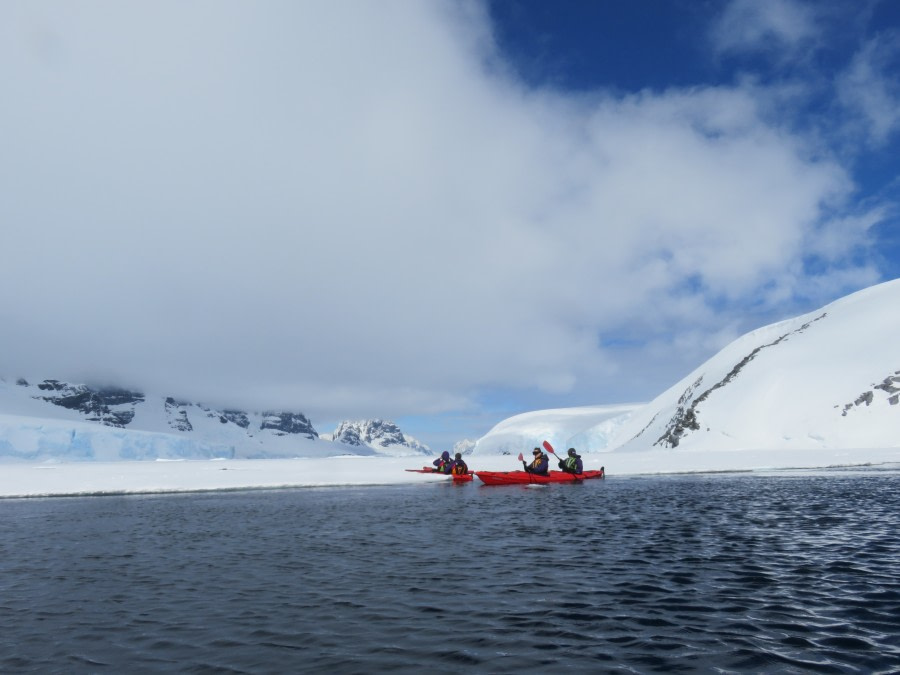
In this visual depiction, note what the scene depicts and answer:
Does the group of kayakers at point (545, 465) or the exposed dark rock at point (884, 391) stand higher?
the exposed dark rock at point (884, 391)

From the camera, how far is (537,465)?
134 feet

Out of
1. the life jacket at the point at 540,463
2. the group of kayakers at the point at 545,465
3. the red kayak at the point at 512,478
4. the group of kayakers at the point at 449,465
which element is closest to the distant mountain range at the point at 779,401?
the group of kayakers at the point at 545,465

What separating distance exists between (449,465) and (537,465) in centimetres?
803

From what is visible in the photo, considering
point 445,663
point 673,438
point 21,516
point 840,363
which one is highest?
point 840,363

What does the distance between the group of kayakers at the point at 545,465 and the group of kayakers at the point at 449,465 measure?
14.9ft

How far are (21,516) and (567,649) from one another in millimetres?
28965

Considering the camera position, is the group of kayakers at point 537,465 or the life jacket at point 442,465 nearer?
the group of kayakers at point 537,465

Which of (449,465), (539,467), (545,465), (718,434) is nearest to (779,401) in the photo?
(718,434)

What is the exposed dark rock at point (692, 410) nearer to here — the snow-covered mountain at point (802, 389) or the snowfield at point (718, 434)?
the snow-covered mountain at point (802, 389)

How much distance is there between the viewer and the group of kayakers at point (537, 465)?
1603 inches

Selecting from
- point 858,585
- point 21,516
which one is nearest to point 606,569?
point 858,585

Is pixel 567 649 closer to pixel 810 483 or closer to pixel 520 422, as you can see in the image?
pixel 810 483

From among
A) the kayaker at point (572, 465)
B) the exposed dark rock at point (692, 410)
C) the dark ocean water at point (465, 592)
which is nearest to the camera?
the dark ocean water at point (465, 592)

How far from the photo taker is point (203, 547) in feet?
61.5
